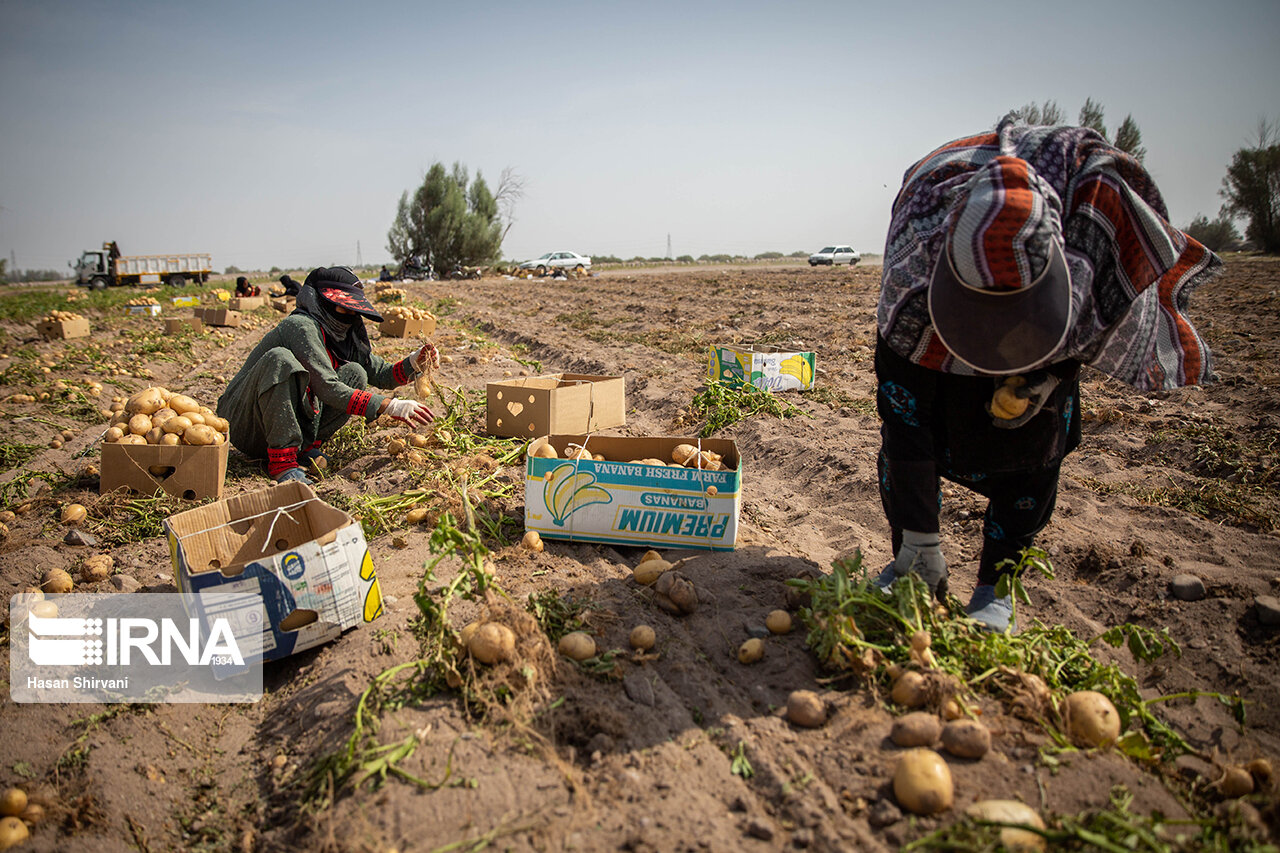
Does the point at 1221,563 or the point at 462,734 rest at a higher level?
the point at 1221,563

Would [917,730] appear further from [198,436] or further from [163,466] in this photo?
[163,466]

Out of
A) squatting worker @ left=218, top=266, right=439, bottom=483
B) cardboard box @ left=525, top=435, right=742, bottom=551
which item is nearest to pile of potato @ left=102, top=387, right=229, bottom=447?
squatting worker @ left=218, top=266, right=439, bottom=483

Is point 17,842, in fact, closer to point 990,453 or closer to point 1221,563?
point 990,453

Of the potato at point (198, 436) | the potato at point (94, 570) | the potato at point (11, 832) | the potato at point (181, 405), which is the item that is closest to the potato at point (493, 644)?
the potato at point (11, 832)

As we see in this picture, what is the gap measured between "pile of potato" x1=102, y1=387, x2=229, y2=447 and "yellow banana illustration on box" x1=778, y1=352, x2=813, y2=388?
175 inches

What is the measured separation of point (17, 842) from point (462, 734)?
125 centimetres

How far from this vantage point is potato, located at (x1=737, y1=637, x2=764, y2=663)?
93.6 inches

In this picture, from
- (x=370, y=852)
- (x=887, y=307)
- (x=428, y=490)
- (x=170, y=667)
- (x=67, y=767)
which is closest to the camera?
(x=370, y=852)

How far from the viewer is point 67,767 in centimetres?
213

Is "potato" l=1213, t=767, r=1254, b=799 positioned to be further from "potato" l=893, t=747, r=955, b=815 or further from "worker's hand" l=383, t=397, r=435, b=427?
"worker's hand" l=383, t=397, r=435, b=427

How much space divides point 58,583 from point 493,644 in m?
2.35

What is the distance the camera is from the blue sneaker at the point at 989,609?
2545 millimetres

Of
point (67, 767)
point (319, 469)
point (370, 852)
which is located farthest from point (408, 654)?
point (319, 469)

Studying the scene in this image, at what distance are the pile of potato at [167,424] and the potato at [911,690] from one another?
12.9 feet
